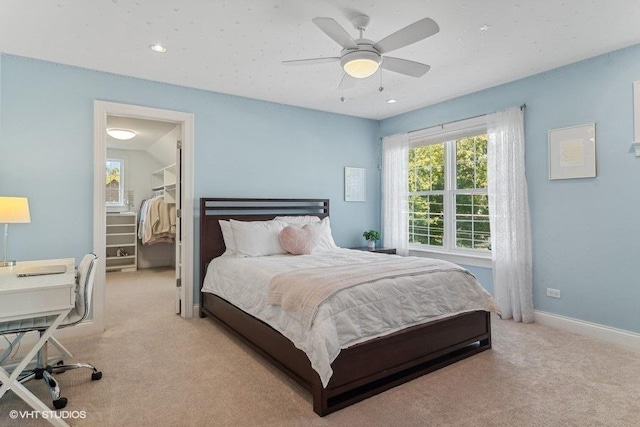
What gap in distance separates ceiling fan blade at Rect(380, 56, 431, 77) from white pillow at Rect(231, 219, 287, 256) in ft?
7.03

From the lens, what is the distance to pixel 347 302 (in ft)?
7.58

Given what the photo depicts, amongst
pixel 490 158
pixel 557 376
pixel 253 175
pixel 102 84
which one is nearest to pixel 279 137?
pixel 253 175

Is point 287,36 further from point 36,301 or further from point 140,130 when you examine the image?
point 140,130

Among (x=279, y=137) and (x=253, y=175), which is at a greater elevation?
(x=279, y=137)

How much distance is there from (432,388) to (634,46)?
3.37m

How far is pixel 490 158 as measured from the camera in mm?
4133

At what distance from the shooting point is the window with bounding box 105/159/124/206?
24.1 ft

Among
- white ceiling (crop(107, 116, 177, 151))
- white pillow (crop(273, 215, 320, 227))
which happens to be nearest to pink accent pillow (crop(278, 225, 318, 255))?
white pillow (crop(273, 215, 320, 227))

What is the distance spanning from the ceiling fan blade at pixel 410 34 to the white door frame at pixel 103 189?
99.6 inches

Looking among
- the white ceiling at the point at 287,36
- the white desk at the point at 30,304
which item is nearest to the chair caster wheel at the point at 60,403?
the white desk at the point at 30,304

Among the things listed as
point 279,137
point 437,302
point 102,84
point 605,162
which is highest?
point 102,84

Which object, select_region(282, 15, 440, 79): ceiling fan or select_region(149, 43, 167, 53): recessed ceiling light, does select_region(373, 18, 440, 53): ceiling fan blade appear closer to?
select_region(282, 15, 440, 79): ceiling fan

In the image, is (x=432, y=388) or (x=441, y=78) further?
(x=441, y=78)

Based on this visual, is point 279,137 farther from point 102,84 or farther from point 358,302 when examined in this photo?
point 358,302
